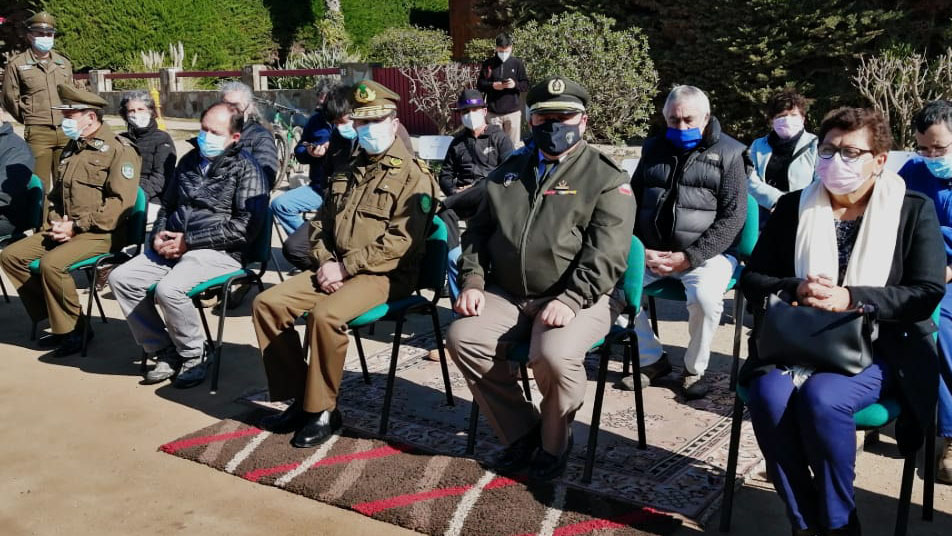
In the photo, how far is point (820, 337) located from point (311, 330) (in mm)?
2364

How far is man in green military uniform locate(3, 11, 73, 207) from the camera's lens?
28.7ft

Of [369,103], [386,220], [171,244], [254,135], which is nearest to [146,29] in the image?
[254,135]

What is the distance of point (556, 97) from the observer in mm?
4152

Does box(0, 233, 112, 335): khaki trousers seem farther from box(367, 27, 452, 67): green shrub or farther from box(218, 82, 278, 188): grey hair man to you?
box(367, 27, 452, 67): green shrub

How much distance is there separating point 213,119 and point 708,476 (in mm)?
3559

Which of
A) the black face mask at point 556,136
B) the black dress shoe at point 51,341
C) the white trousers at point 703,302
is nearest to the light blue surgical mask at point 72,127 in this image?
the black dress shoe at point 51,341

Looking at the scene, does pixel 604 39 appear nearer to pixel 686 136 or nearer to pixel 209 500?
pixel 686 136

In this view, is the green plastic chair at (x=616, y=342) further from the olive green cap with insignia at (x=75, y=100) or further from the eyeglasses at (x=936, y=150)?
the olive green cap with insignia at (x=75, y=100)

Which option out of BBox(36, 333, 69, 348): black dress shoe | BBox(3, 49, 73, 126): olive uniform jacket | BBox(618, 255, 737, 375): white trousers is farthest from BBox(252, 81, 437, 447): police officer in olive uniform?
BBox(3, 49, 73, 126): olive uniform jacket

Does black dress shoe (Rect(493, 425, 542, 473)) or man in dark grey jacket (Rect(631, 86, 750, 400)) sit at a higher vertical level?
man in dark grey jacket (Rect(631, 86, 750, 400))

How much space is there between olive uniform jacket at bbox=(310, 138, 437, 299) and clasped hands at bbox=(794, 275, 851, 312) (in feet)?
6.82

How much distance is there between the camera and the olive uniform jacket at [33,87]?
28.8ft

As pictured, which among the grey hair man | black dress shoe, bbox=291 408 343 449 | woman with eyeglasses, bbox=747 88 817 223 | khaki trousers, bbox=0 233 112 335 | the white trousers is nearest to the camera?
black dress shoe, bbox=291 408 343 449

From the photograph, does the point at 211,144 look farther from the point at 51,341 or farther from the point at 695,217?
the point at 695,217
